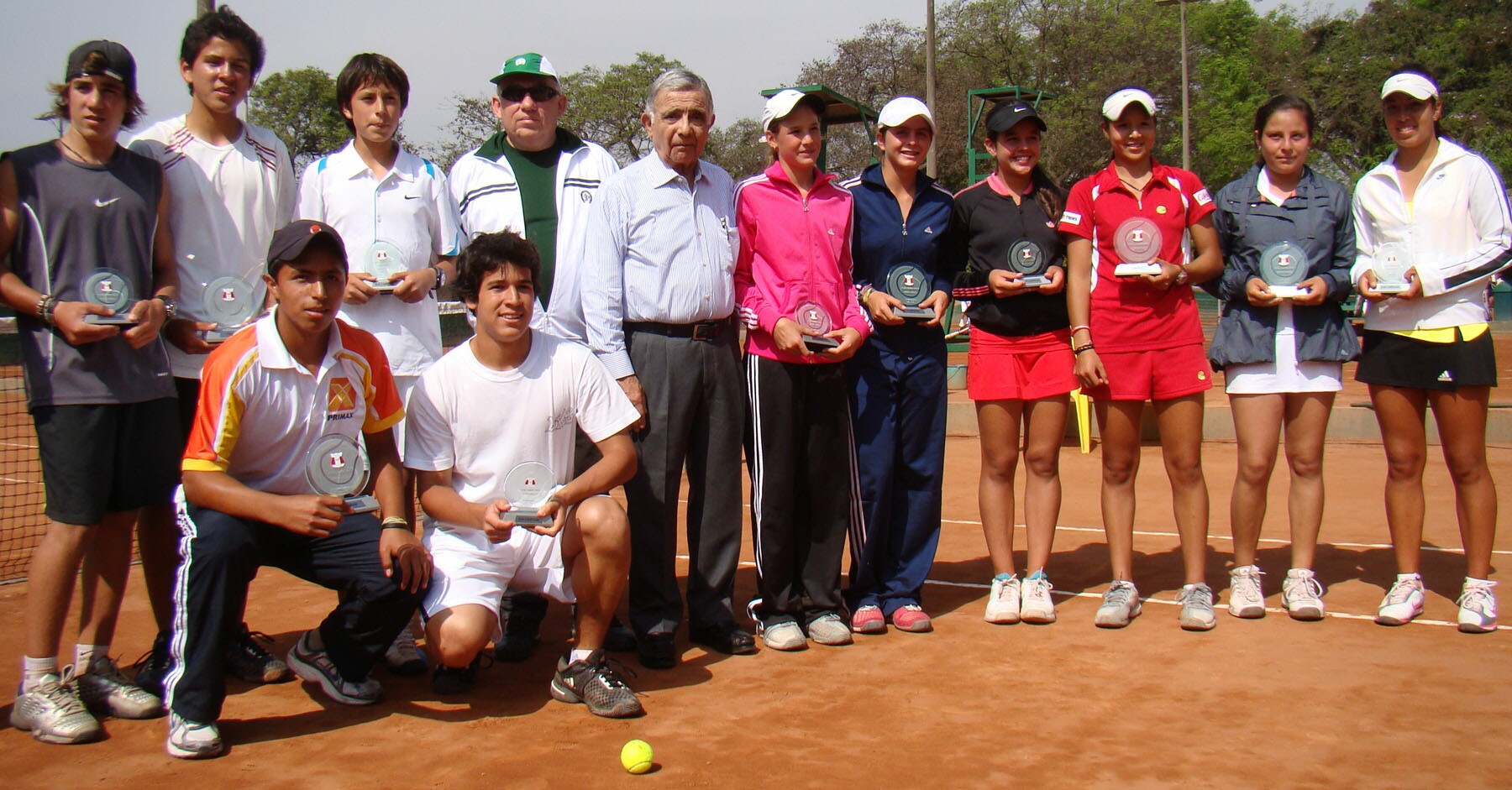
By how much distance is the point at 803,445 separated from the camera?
505cm

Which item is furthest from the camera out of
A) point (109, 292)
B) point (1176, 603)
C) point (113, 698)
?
point (1176, 603)

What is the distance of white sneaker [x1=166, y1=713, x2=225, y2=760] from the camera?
374 cm

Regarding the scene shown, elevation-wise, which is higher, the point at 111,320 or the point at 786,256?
the point at 786,256

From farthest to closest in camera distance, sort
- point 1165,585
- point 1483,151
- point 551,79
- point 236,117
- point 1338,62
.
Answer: point 1338,62, point 1483,151, point 1165,585, point 551,79, point 236,117

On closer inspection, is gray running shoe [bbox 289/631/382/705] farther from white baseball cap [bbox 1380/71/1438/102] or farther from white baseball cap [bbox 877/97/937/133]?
white baseball cap [bbox 1380/71/1438/102]

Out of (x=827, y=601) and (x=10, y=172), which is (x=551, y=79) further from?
(x=827, y=601)

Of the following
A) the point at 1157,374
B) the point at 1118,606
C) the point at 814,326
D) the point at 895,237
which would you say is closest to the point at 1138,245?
the point at 1157,374

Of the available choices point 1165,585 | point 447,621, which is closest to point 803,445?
point 447,621

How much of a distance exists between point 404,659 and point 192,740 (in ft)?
3.50

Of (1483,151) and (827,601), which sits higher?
(1483,151)

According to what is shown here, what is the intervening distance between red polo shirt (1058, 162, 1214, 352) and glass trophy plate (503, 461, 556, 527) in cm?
251

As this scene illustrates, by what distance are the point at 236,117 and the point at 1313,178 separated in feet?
15.0

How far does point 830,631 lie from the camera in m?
5.04

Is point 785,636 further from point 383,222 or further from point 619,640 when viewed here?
point 383,222
